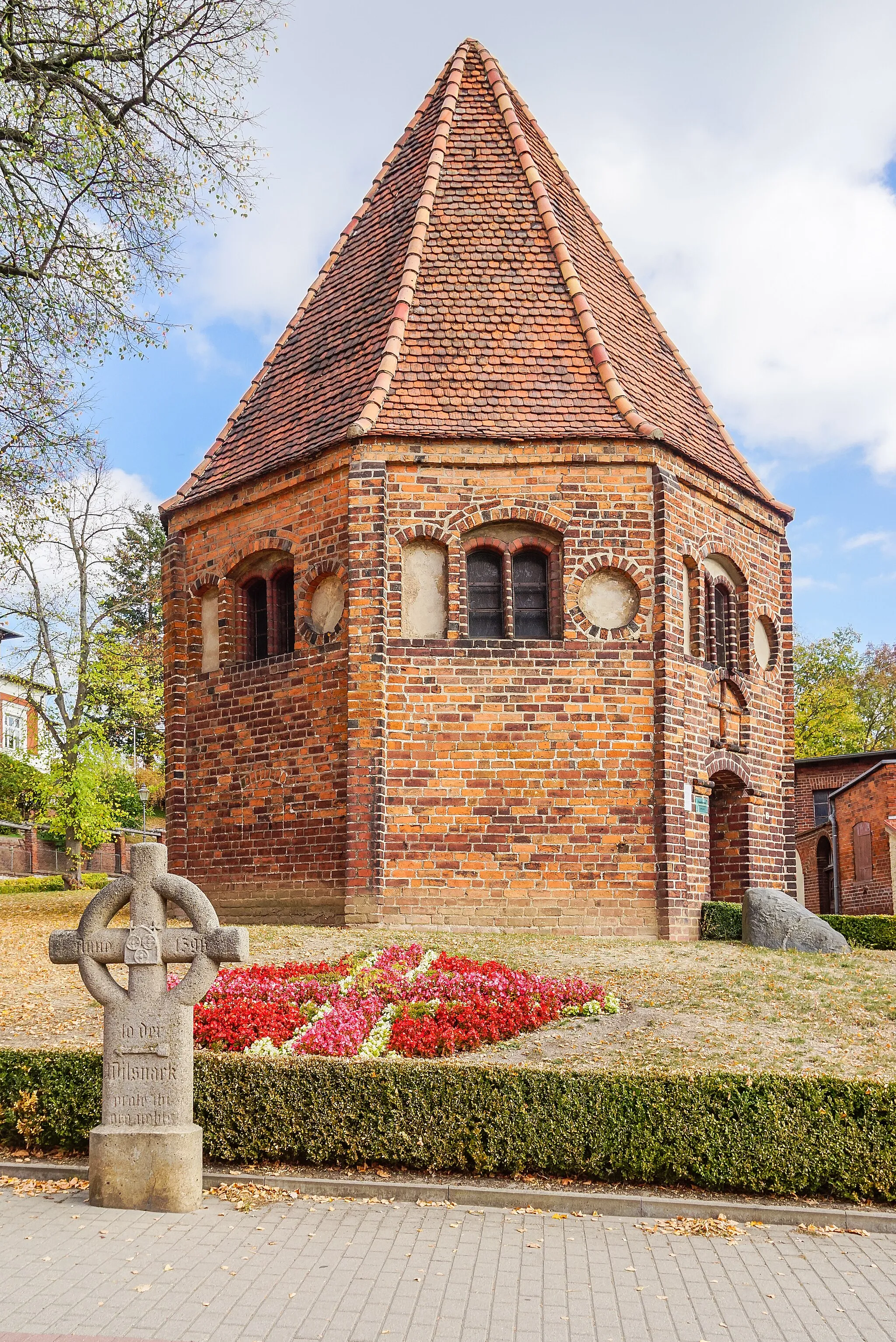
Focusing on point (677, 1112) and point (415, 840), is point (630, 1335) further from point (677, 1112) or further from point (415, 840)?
point (415, 840)

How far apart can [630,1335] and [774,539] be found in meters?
15.5

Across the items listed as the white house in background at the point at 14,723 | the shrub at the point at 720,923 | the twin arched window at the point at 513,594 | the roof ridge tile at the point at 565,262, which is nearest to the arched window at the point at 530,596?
the twin arched window at the point at 513,594

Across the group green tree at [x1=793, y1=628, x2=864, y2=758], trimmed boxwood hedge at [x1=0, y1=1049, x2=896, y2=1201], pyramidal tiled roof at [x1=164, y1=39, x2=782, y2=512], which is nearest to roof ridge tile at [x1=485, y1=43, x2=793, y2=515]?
pyramidal tiled roof at [x1=164, y1=39, x2=782, y2=512]

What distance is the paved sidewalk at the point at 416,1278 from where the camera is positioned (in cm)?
510

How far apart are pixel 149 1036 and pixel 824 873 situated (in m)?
35.8

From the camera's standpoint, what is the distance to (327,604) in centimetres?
1600

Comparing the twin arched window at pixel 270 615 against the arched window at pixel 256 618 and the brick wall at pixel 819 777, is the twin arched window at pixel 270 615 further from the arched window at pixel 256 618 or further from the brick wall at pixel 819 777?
the brick wall at pixel 819 777

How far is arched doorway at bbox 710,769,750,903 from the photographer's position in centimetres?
1744

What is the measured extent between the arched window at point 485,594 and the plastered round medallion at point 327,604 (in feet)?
5.83

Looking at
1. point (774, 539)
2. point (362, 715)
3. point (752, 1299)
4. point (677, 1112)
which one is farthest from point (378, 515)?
point (752, 1299)

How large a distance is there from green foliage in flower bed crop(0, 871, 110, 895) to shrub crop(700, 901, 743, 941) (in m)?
18.5

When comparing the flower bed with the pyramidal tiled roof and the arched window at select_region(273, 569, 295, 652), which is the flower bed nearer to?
the arched window at select_region(273, 569, 295, 652)

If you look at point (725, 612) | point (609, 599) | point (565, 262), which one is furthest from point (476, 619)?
point (565, 262)

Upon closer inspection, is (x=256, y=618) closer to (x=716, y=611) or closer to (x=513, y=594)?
(x=513, y=594)
